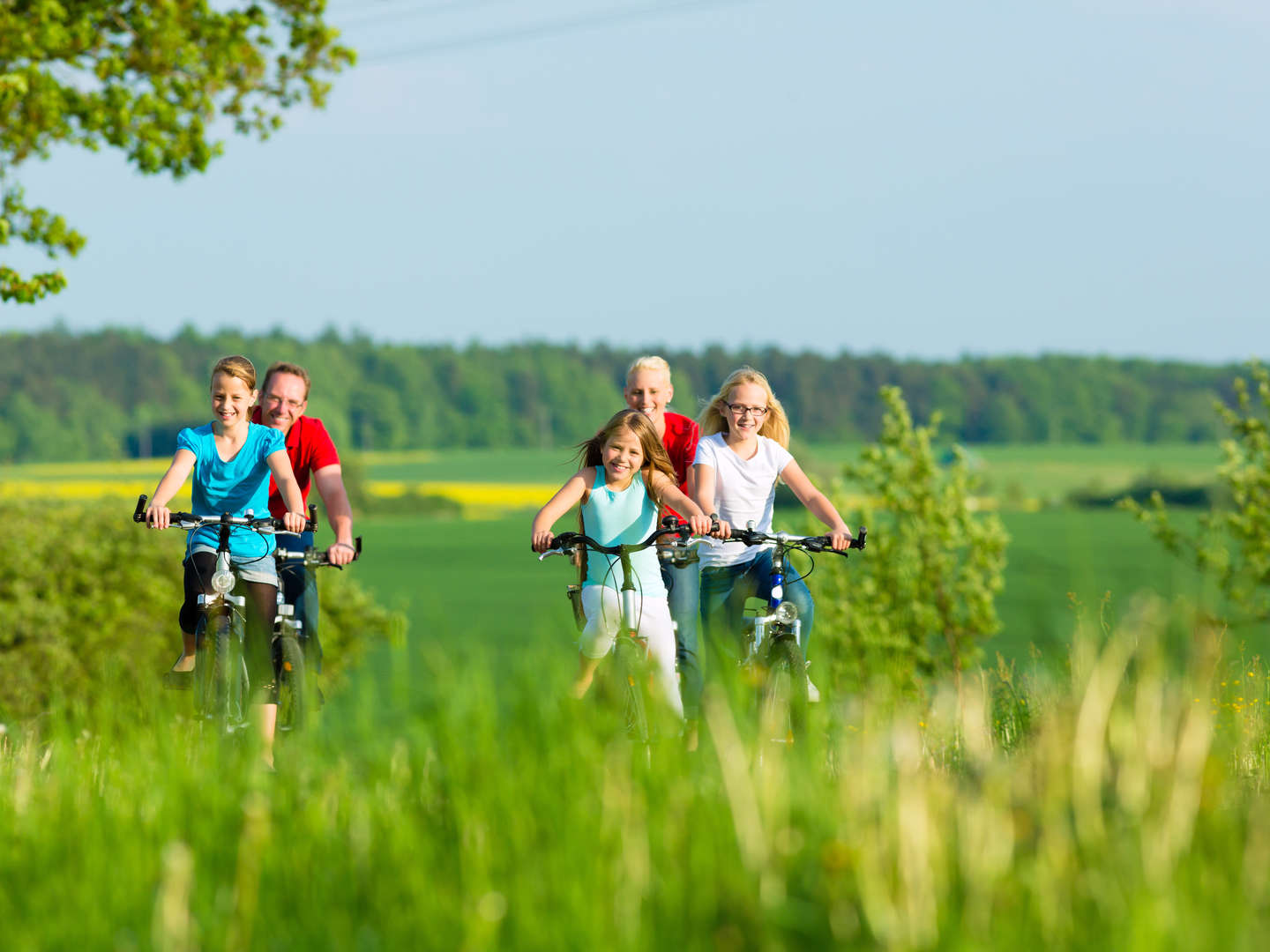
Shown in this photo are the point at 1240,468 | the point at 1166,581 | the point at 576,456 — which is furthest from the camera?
the point at 1240,468

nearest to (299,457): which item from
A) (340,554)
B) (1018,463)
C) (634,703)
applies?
(340,554)

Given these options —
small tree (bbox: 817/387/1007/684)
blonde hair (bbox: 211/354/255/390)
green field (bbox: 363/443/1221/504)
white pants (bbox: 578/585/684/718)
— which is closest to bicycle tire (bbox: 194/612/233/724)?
blonde hair (bbox: 211/354/255/390)

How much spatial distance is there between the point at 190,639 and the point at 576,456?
6.62 ft

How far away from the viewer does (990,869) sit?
3252mm

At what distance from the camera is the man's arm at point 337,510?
635cm

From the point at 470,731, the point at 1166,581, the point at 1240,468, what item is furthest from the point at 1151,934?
the point at 1240,468

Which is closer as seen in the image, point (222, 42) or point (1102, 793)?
point (1102, 793)

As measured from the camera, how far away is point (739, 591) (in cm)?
675

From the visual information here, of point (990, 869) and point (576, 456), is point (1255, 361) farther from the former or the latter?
point (990, 869)

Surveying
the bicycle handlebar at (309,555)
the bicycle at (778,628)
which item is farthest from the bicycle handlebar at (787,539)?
the bicycle handlebar at (309,555)

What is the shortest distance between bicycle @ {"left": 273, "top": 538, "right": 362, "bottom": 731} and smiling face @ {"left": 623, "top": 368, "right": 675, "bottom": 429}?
1510mm

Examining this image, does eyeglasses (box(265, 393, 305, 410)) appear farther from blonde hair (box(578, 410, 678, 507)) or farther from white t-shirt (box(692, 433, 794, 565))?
white t-shirt (box(692, 433, 794, 565))

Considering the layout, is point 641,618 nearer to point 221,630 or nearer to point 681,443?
point 681,443

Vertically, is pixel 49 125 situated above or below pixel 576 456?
above
